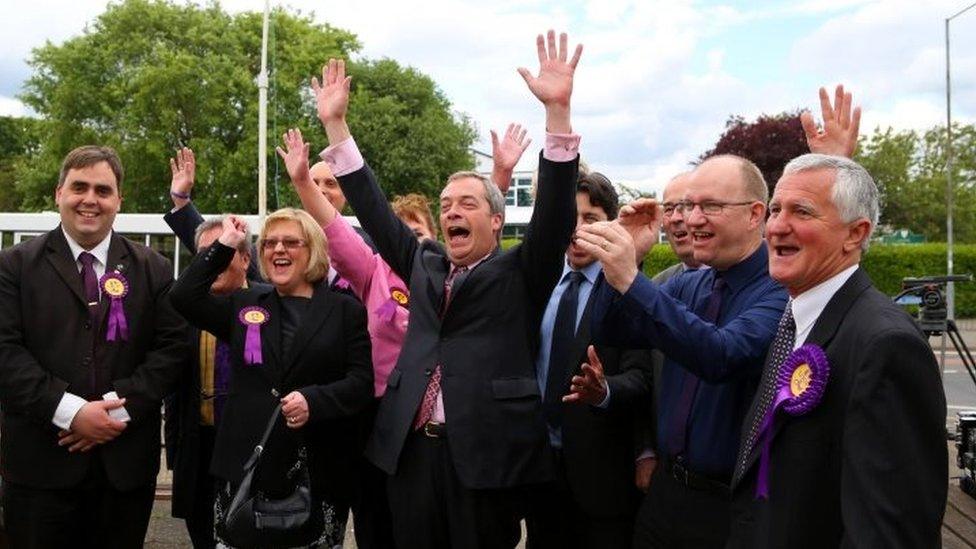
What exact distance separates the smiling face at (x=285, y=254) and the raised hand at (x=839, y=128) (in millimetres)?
2137

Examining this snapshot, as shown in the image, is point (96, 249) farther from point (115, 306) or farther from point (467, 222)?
point (467, 222)

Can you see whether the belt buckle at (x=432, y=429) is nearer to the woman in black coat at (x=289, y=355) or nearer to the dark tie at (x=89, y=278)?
the woman in black coat at (x=289, y=355)

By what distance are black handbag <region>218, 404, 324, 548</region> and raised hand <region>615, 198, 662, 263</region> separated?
62.0 inches


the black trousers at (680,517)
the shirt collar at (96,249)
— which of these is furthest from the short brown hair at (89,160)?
the black trousers at (680,517)

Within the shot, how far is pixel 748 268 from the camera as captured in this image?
119 inches

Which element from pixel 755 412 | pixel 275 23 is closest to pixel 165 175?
pixel 275 23

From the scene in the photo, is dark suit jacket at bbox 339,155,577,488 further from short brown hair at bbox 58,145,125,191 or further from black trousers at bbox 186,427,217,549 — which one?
short brown hair at bbox 58,145,125,191

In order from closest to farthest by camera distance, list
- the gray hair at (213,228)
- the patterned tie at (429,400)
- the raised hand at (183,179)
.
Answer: the patterned tie at (429,400), the gray hair at (213,228), the raised hand at (183,179)

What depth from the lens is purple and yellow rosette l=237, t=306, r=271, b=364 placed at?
151 inches

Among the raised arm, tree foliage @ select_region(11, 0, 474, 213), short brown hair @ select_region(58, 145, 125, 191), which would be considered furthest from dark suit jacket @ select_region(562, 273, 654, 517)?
tree foliage @ select_region(11, 0, 474, 213)

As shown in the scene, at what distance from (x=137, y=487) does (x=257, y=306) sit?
2.96 ft

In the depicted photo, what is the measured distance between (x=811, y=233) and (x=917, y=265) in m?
25.6

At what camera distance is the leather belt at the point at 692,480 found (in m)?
2.90

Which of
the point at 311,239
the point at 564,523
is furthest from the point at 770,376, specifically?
the point at 311,239
